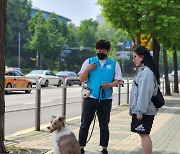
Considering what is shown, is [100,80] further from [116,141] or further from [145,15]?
[145,15]

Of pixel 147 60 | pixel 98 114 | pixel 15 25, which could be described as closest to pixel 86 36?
pixel 15 25

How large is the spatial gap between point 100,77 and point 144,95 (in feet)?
3.16

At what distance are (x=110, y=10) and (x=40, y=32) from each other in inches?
2009

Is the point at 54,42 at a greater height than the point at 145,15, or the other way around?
the point at 54,42

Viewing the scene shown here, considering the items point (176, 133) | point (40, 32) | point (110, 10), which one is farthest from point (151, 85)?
point (40, 32)

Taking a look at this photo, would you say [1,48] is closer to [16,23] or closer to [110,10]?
[110,10]

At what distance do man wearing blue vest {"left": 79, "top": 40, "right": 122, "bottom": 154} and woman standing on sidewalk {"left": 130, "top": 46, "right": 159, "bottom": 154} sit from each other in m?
0.58

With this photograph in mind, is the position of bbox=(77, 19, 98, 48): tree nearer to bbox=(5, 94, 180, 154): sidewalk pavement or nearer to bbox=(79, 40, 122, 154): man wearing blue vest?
bbox=(5, 94, 180, 154): sidewalk pavement

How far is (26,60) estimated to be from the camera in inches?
3445

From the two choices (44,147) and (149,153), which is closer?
(149,153)

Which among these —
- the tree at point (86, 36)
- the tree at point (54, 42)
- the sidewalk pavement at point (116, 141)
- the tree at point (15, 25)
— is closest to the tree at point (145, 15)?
the sidewalk pavement at point (116, 141)

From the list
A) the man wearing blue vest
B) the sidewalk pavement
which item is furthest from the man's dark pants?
the sidewalk pavement

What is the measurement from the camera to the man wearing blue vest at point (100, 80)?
20.3 ft

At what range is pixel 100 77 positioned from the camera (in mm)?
6188
